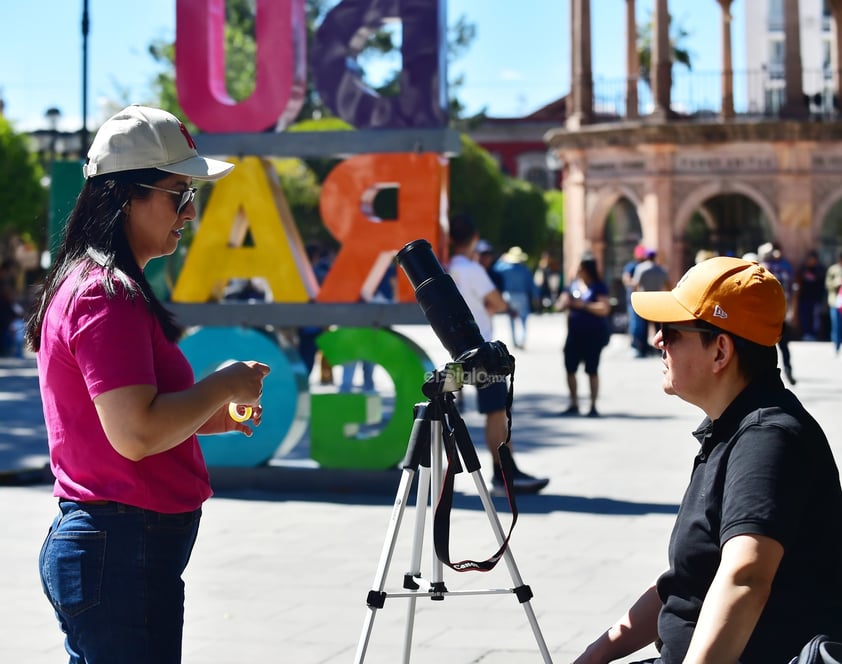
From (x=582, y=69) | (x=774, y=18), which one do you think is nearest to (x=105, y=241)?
(x=582, y=69)

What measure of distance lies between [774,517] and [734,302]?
0.53 meters

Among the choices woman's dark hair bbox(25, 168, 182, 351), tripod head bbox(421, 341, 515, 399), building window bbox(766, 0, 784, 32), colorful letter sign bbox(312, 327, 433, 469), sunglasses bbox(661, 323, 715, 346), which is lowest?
colorful letter sign bbox(312, 327, 433, 469)

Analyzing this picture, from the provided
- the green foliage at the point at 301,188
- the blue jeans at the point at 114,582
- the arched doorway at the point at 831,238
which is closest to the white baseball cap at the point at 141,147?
the blue jeans at the point at 114,582

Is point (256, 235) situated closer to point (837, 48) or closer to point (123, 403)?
point (123, 403)

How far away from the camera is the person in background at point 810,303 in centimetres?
2923

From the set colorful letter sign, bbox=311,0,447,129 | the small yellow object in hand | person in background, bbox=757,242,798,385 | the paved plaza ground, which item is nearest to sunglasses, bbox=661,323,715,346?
the small yellow object in hand

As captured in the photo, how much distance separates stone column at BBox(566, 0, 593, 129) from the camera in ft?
112

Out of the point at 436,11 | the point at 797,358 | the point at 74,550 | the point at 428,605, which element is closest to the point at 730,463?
the point at 74,550

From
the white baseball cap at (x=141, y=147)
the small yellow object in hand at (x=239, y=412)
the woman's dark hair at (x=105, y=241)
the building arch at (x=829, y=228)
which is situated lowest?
the small yellow object in hand at (x=239, y=412)

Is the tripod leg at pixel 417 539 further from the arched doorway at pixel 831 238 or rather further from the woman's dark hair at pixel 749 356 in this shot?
the arched doorway at pixel 831 238

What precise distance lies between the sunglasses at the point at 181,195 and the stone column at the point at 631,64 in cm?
3148

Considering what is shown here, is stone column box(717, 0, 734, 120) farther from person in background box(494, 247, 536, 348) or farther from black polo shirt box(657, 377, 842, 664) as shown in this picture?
black polo shirt box(657, 377, 842, 664)

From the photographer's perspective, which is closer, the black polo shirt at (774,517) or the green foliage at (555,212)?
the black polo shirt at (774,517)

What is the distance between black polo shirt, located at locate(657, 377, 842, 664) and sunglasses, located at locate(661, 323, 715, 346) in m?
0.18
